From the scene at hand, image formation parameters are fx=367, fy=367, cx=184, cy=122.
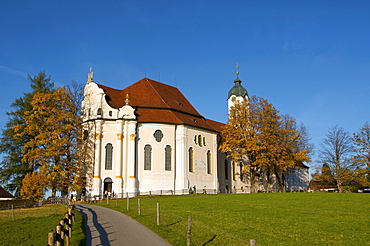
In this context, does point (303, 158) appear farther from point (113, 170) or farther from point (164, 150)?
point (113, 170)

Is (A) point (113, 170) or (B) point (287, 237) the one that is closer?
(B) point (287, 237)

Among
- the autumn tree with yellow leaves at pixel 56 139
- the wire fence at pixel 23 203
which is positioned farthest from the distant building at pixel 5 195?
the wire fence at pixel 23 203

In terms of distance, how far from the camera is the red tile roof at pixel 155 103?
162 ft

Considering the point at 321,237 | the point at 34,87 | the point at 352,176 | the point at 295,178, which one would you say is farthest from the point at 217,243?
the point at 295,178

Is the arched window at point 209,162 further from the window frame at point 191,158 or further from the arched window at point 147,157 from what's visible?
the arched window at point 147,157

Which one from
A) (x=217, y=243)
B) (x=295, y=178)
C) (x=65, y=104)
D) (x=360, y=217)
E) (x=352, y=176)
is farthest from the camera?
(x=295, y=178)

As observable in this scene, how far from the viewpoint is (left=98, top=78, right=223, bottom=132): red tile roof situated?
49.4 meters

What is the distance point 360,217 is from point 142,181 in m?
31.7

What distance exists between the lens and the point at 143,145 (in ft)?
155

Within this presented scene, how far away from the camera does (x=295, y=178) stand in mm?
81062

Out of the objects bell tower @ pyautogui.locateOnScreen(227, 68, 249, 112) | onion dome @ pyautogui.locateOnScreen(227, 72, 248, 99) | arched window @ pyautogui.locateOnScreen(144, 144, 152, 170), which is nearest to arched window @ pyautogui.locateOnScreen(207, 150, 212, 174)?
arched window @ pyautogui.locateOnScreen(144, 144, 152, 170)

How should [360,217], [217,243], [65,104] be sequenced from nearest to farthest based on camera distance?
[217,243] < [360,217] < [65,104]

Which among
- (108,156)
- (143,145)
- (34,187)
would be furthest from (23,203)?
(143,145)

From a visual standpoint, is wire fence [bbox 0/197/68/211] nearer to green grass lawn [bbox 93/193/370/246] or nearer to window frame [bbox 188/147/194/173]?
window frame [bbox 188/147/194/173]
